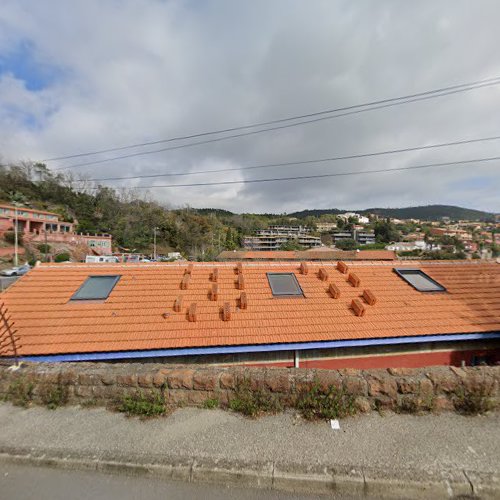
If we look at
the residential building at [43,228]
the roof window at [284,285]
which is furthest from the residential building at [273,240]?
the roof window at [284,285]

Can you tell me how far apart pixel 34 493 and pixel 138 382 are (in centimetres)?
107

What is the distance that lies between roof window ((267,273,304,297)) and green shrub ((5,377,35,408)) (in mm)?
5088

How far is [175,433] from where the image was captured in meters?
2.55

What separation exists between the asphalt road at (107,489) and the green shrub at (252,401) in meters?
0.75

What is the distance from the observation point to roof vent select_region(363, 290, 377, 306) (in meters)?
6.70

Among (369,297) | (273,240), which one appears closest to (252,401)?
(369,297)

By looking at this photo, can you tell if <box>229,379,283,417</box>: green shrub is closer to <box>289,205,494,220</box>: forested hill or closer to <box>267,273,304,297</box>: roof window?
<box>267,273,304,297</box>: roof window

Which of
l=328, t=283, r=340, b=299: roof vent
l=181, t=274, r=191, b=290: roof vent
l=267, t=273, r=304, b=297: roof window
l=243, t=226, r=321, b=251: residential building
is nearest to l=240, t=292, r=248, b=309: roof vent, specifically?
l=267, t=273, r=304, b=297: roof window

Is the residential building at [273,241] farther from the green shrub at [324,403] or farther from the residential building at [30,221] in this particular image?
the green shrub at [324,403]

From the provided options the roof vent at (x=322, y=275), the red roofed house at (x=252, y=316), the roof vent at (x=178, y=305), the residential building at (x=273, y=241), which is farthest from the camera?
the residential building at (x=273, y=241)

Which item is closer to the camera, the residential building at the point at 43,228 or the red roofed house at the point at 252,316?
the red roofed house at the point at 252,316

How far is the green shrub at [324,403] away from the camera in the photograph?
2.72 m

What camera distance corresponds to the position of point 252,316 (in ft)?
20.3

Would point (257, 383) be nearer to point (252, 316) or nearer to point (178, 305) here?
point (252, 316)
